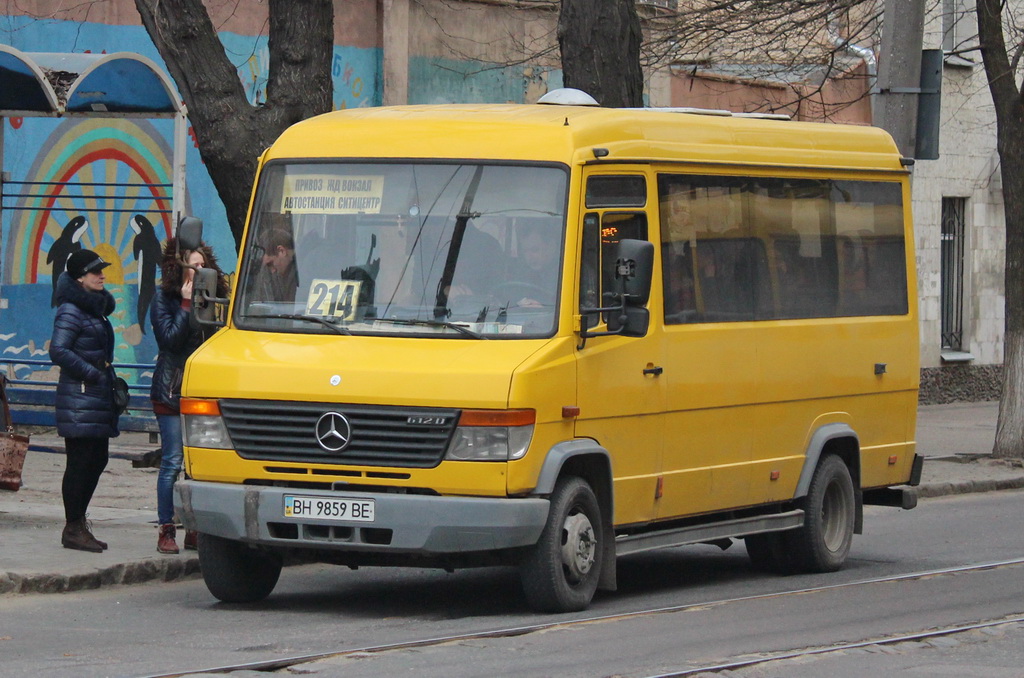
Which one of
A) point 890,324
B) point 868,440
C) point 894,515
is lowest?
point 894,515

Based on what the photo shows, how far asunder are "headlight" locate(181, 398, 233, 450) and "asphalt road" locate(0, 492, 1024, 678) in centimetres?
86

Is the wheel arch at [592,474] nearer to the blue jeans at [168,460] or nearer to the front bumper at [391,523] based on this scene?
the front bumper at [391,523]

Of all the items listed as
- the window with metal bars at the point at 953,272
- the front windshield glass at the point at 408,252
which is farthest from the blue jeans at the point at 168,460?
the window with metal bars at the point at 953,272

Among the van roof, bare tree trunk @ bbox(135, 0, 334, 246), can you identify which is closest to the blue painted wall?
bare tree trunk @ bbox(135, 0, 334, 246)

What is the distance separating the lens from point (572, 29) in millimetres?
13617

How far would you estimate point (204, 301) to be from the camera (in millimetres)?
9531

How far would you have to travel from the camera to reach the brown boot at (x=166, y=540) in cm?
1060

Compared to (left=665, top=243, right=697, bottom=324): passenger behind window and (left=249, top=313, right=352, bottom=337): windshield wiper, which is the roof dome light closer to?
(left=665, top=243, right=697, bottom=324): passenger behind window

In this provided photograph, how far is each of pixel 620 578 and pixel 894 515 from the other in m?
5.05

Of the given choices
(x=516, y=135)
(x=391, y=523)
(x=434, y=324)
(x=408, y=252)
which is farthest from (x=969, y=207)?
(x=391, y=523)

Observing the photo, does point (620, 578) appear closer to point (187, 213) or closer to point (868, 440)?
point (868, 440)

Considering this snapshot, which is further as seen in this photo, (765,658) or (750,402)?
(750,402)

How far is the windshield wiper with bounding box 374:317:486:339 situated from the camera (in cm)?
880

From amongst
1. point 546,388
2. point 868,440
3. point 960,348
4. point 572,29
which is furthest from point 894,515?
point 960,348
